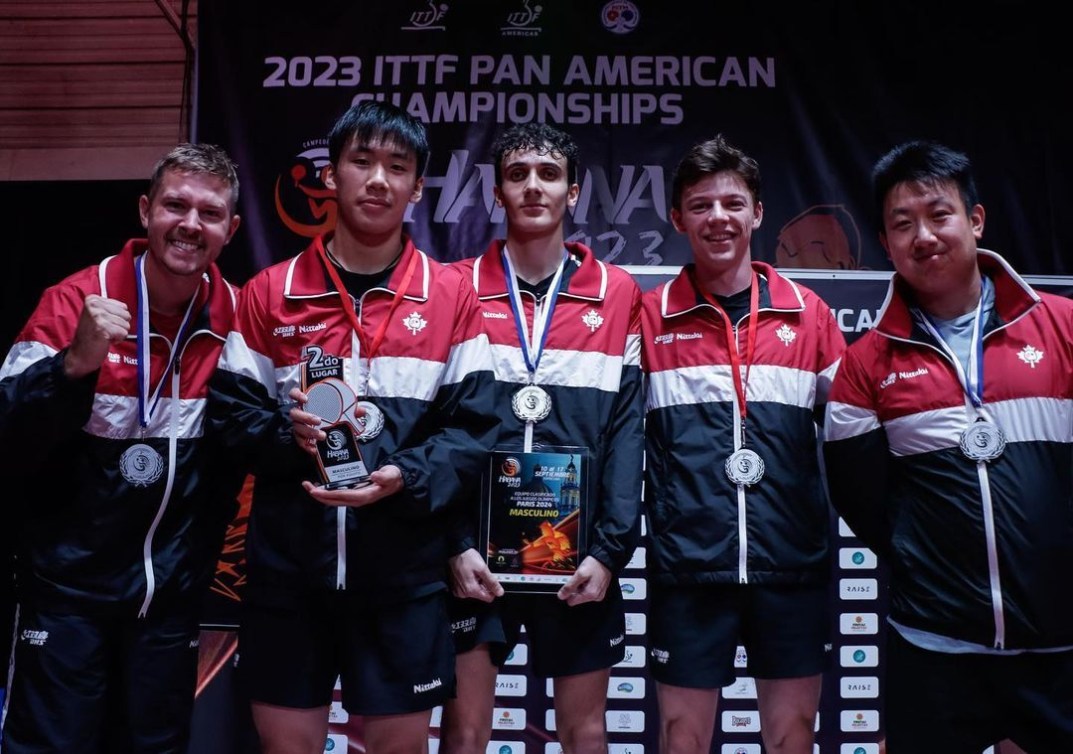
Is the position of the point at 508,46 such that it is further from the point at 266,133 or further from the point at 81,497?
the point at 81,497

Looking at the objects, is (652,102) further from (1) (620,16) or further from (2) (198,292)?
(2) (198,292)

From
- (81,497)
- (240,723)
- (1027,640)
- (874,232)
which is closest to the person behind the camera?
(1027,640)

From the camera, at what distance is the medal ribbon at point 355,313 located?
7.88 ft

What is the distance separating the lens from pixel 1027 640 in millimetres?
2158

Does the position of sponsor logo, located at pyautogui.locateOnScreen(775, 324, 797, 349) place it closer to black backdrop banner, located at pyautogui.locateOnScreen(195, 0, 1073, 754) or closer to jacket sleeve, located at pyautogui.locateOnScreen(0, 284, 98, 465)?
black backdrop banner, located at pyautogui.locateOnScreen(195, 0, 1073, 754)

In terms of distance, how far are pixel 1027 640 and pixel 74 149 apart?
5.01 m

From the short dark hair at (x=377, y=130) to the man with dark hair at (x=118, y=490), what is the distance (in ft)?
1.51

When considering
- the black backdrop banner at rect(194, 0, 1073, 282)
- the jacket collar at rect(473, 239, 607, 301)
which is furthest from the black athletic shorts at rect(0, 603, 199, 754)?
the black backdrop banner at rect(194, 0, 1073, 282)

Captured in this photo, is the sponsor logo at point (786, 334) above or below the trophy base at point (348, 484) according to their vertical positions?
above

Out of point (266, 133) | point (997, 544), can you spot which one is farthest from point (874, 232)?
point (266, 133)

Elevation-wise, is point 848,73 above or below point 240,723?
above

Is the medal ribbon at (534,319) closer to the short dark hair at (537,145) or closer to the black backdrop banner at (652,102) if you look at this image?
the short dark hair at (537,145)

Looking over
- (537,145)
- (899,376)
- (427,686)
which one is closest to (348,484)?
(427,686)

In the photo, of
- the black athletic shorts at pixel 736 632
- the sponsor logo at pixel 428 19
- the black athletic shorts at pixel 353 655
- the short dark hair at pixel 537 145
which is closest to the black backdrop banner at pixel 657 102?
the sponsor logo at pixel 428 19
